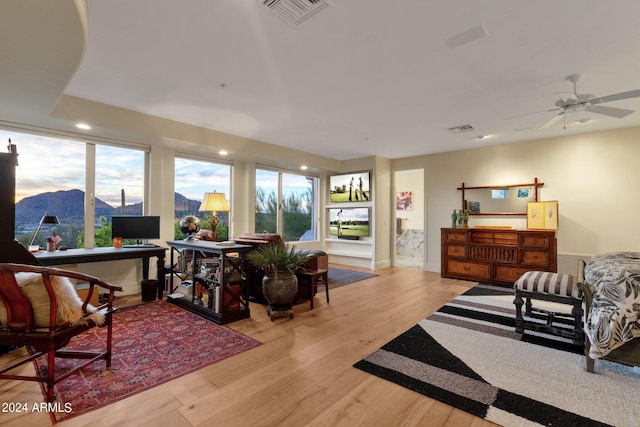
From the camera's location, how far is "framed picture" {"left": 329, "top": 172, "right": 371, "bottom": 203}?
6840mm

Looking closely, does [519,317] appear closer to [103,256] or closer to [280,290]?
[280,290]

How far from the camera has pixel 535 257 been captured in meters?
4.88

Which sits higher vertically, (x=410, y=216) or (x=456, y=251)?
(x=410, y=216)

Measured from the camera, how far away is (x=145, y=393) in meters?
1.94

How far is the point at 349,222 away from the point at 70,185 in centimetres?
530

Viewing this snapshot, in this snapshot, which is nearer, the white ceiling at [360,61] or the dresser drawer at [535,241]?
the white ceiling at [360,61]

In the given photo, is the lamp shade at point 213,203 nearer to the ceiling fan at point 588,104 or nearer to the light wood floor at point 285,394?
the light wood floor at point 285,394

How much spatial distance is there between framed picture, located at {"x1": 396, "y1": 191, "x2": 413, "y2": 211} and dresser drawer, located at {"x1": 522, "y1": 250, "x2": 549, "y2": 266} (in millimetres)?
4046

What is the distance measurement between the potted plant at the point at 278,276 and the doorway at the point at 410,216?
5.68 metres

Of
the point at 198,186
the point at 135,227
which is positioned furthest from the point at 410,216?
the point at 135,227

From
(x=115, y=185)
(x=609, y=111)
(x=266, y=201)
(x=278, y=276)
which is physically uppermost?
(x=609, y=111)

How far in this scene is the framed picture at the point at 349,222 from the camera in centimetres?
688

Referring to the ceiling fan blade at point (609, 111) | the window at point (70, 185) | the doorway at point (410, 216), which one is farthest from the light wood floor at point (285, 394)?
the doorway at point (410, 216)

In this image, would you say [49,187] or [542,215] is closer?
[49,187]
